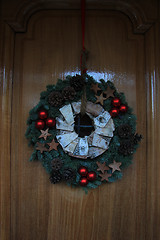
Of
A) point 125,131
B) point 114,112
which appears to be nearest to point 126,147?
point 125,131

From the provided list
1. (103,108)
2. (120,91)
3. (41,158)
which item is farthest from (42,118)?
(120,91)

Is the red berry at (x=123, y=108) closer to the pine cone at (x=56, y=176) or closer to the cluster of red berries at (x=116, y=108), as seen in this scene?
the cluster of red berries at (x=116, y=108)

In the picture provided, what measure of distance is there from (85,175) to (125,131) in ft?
0.91

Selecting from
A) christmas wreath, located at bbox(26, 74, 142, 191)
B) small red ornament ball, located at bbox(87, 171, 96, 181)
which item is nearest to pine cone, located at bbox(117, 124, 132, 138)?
christmas wreath, located at bbox(26, 74, 142, 191)

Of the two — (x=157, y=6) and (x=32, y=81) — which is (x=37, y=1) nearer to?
(x=32, y=81)

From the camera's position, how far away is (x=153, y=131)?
109cm

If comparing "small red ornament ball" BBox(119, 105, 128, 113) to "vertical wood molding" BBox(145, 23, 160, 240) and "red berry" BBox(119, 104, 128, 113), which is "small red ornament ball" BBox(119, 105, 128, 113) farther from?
"vertical wood molding" BBox(145, 23, 160, 240)

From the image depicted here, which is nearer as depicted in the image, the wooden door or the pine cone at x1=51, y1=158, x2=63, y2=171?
the pine cone at x1=51, y1=158, x2=63, y2=171

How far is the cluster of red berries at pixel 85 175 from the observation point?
978 millimetres

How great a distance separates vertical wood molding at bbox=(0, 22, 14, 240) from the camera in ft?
3.43

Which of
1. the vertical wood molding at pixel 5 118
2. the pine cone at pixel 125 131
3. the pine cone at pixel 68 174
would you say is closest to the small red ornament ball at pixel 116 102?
the pine cone at pixel 125 131

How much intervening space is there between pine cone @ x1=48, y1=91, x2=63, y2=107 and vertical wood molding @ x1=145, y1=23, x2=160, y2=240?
469 mm

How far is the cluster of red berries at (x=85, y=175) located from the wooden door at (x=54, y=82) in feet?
0.40

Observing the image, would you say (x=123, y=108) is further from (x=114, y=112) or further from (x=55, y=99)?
(x=55, y=99)
